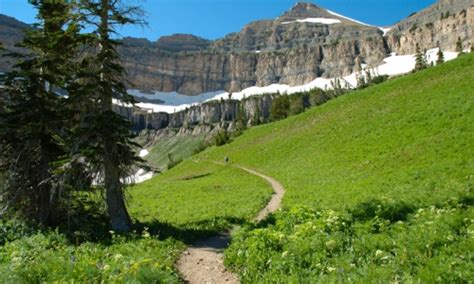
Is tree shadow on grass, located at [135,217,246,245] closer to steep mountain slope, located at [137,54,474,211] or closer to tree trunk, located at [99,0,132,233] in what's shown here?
tree trunk, located at [99,0,132,233]

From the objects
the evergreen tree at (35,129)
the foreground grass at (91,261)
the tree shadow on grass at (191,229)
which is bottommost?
the tree shadow on grass at (191,229)

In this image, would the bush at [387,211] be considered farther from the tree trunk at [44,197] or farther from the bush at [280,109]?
the bush at [280,109]

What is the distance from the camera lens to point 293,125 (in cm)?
6381

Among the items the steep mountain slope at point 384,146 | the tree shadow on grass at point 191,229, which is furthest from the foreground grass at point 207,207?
the steep mountain slope at point 384,146

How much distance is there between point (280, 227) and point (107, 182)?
7258 mm

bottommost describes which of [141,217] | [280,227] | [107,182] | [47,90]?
[141,217]

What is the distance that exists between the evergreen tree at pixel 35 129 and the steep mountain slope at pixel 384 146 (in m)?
11.9

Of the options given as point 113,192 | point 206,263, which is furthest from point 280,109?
point 206,263

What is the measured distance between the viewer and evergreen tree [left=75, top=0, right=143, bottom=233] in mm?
15008

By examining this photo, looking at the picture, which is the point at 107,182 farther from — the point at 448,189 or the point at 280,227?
the point at 448,189

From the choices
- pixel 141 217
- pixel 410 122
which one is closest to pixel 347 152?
pixel 410 122

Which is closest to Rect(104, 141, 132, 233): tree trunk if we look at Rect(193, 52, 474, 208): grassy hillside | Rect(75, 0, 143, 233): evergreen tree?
Rect(75, 0, 143, 233): evergreen tree

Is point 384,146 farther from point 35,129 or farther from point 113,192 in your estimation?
point 35,129

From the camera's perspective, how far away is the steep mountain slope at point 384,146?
19922mm
